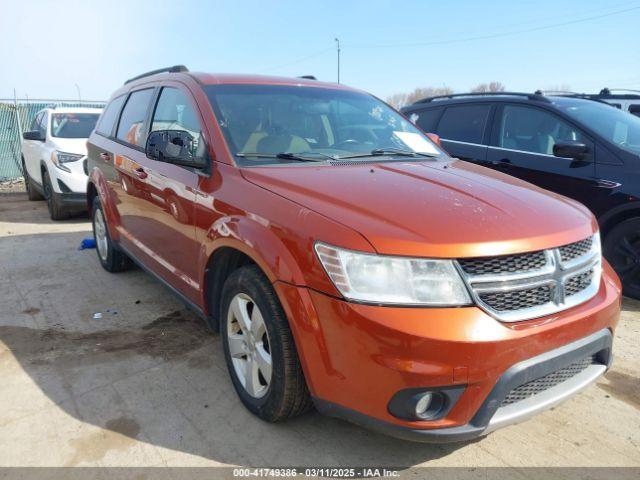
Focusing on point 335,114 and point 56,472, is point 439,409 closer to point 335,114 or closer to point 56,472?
point 56,472

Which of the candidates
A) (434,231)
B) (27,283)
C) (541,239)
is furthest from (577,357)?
(27,283)

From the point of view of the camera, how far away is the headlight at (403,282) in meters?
1.92

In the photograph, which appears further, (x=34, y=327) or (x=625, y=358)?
(x=34, y=327)

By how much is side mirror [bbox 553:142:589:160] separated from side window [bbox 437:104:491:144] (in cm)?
107

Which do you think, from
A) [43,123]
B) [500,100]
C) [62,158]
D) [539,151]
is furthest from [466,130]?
[43,123]

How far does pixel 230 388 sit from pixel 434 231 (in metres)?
1.64

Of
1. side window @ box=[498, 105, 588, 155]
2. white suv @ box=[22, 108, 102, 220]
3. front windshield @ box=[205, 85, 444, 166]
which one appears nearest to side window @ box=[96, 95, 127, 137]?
front windshield @ box=[205, 85, 444, 166]

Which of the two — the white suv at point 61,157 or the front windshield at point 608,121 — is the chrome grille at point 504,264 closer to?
the front windshield at point 608,121

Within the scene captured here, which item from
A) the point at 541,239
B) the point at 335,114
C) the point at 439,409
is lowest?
the point at 439,409

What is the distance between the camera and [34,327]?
12.5 ft

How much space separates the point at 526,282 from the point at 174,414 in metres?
1.93

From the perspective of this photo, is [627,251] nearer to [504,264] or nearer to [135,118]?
[504,264]

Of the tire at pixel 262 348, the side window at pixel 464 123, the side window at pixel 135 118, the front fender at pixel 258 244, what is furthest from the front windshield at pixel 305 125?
the side window at pixel 464 123

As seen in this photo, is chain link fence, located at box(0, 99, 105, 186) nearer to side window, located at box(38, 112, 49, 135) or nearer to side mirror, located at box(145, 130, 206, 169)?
side window, located at box(38, 112, 49, 135)
